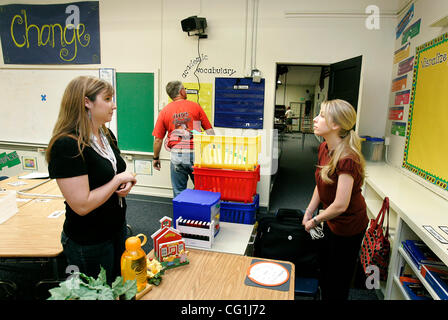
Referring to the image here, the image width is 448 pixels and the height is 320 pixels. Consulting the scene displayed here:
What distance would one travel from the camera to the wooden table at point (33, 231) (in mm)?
1407

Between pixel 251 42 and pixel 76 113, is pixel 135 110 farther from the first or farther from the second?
pixel 76 113

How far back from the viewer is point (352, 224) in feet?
Answer: 4.94

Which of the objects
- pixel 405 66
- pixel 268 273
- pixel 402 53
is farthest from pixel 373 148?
pixel 268 273

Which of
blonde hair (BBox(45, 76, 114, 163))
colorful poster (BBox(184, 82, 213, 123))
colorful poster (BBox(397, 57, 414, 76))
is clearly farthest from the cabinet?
colorful poster (BBox(184, 82, 213, 123))

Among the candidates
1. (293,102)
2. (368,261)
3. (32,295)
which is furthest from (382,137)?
(293,102)

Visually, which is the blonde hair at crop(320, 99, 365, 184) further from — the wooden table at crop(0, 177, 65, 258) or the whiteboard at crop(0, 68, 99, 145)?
the whiteboard at crop(0, 68, 99, 145)

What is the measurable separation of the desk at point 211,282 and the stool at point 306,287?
0.39 m

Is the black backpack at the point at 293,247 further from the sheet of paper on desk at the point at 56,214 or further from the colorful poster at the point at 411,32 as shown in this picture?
the colorful poster at the point at 411,32

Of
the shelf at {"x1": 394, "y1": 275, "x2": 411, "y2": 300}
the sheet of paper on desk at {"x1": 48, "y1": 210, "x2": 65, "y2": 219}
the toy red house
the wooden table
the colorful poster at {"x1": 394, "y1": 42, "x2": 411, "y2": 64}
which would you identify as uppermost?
the colorful poster at {"x1": 394, "y1": 42, "x2": 411, "y2": 64}

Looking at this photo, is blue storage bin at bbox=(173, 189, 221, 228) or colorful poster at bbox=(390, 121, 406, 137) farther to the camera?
colorful poster at bbox=(390, 121, 406, 137)

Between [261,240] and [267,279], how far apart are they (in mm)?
515

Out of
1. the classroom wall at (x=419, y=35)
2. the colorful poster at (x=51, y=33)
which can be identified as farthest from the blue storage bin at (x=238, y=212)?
the colorful poster at (x=51, y=33)

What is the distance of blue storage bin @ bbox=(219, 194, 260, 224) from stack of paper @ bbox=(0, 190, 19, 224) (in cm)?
132

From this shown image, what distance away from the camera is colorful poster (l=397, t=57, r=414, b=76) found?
8.54ft
